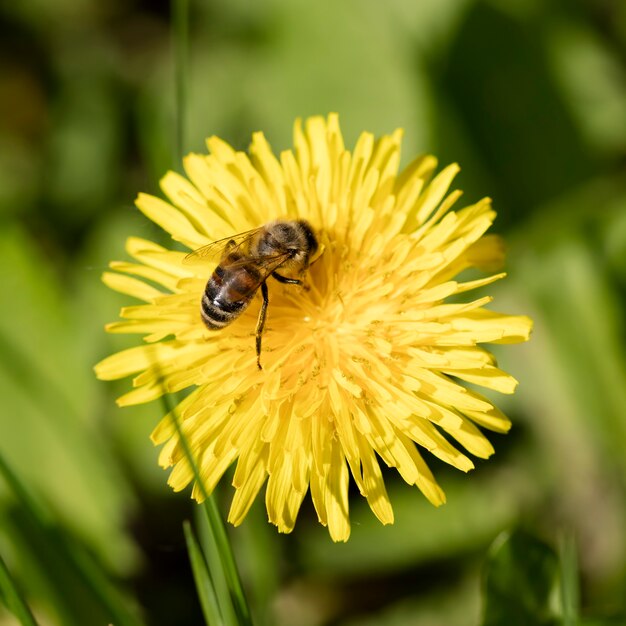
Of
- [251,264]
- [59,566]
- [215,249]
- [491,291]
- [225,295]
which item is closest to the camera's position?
[225,295]

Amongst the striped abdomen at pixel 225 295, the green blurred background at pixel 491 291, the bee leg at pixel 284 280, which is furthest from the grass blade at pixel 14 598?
the bee leg at pixel 284 280

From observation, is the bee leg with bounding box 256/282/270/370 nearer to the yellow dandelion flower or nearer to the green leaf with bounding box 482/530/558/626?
the yellow dandelion flower

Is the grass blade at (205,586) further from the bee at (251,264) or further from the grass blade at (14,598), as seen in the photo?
the bee at (251,264)

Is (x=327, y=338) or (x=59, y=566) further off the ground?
(x=327, y=338)

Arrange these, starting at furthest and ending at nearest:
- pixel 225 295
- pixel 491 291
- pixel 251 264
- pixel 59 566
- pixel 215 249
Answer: pixel 491 291 < pixel 59 566 < pixel 215 249 < pixel 251 264 < pixel 225 295

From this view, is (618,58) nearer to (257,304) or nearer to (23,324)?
(257,304)

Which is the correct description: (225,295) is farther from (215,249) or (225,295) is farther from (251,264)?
(215,249)

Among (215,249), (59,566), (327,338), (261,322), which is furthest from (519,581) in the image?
(59,566)

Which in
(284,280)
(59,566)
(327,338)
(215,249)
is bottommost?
(59,566)
